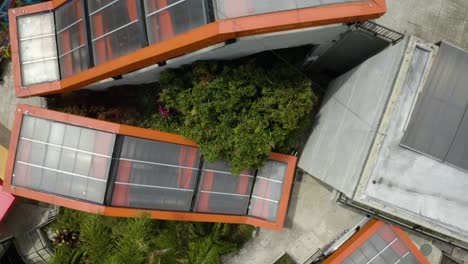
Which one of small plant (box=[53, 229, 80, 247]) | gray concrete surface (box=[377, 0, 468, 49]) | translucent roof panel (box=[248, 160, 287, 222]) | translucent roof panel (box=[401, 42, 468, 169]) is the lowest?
small plant (box=[53, 229, 80, 247])

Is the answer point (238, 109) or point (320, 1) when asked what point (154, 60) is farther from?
point (320, 1)

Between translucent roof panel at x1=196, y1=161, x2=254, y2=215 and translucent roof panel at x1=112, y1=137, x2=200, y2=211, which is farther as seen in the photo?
translucent roof panel at x1=196, y1=161, x2=254, y2=215

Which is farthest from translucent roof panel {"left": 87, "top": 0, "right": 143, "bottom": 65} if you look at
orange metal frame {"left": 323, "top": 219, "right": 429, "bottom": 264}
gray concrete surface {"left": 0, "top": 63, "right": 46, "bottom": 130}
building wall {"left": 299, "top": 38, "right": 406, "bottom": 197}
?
orange metal frame {"left": 323, "top": 219, "right": 429, "bottom": 264}

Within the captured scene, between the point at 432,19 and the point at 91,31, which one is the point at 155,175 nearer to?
the point at 91,31

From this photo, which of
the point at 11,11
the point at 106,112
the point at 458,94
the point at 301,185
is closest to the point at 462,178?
the point at 458,94

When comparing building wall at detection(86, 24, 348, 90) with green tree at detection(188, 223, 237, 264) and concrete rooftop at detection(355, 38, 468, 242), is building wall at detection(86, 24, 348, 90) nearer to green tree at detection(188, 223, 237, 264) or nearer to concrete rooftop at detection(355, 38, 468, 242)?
concrete rooftop at detection(355, 38, 468, 242)
